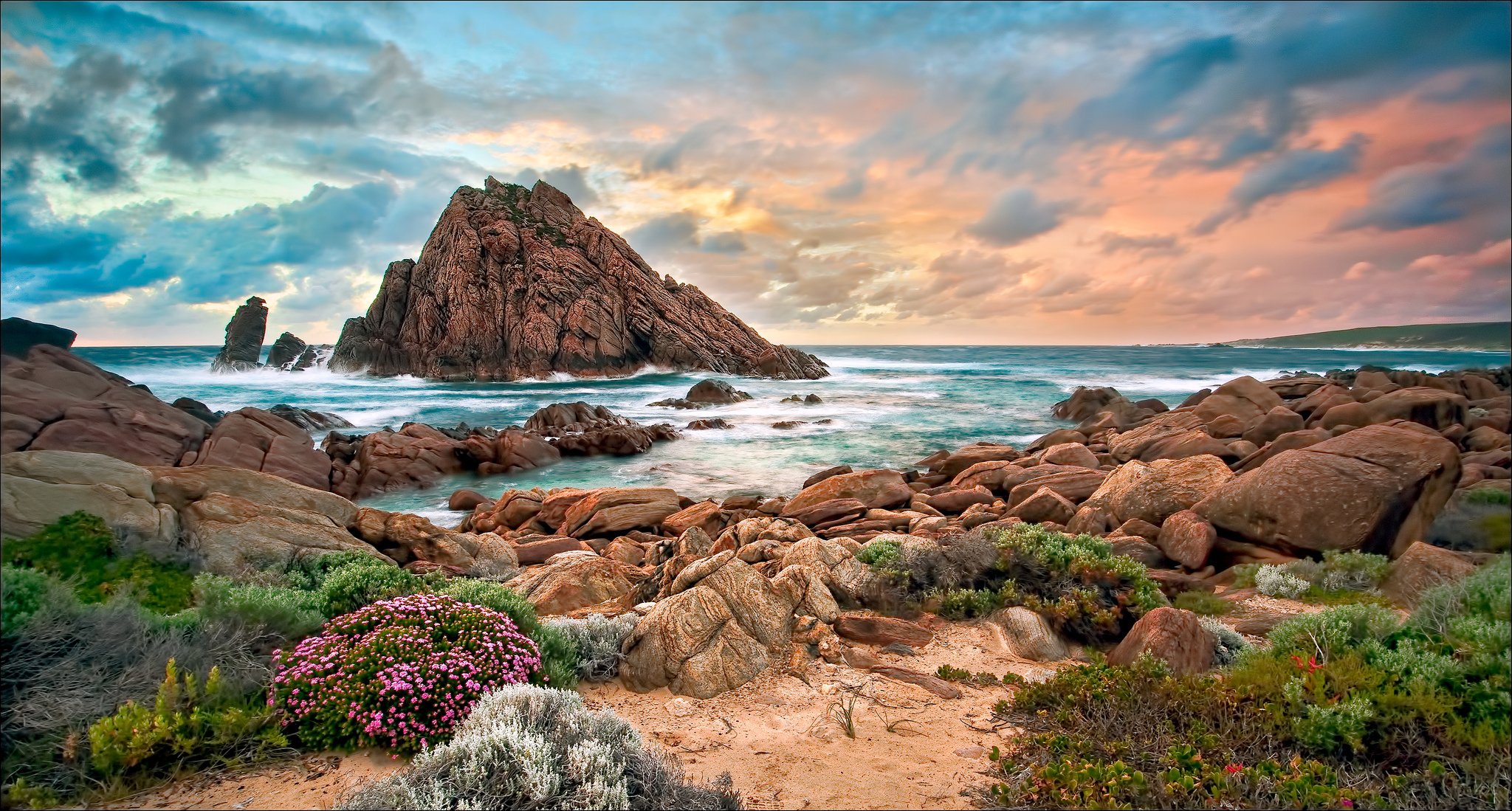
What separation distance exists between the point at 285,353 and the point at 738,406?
187 feet

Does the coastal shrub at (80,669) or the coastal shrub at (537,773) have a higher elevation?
the coastal shrub at (80,669)

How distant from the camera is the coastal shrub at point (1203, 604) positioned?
7.49 metres

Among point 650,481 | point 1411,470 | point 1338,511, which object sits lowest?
point 650,481

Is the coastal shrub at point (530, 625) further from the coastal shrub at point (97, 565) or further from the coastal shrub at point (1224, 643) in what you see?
the coastal shrub at point (1224, 643)

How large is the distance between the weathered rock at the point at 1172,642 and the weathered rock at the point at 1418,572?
163 centimetres

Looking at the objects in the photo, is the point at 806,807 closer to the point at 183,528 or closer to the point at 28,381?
the point at 28,381

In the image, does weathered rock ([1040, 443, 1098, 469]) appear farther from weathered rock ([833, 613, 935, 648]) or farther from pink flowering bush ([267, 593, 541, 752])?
pink flowering bush ([267, 593, 541, 752])

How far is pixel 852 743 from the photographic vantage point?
4.82m

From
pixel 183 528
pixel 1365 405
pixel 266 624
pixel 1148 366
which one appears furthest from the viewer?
pixel 1148 366

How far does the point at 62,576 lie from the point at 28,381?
92.8 inches

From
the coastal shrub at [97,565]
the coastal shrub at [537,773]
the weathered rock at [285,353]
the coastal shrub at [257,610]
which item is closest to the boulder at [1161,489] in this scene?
the coastal shrub at [537,773]

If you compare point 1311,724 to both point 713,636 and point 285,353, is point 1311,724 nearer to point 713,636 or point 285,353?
point 713,636

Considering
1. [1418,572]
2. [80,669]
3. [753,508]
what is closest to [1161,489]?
[1418,572]

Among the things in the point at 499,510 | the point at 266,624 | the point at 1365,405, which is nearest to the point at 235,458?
the point at 499,510
